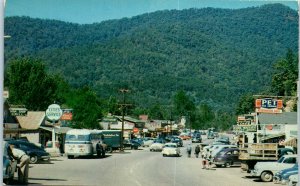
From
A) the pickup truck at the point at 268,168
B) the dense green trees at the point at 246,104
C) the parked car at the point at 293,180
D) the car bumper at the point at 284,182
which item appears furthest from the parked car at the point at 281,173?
the dense green trees at the point at 246,104

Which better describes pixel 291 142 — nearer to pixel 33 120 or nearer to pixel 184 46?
pixel 184 46

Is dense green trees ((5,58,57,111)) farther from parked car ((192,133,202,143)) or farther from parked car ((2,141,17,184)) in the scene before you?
parked car ((192,133,202,143))

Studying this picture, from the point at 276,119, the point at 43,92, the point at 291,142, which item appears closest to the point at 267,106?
the point at 291,142

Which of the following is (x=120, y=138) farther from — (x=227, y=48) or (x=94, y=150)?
(x=227, y=48)

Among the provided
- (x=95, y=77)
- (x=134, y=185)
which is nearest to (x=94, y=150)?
(x=95, y=77)

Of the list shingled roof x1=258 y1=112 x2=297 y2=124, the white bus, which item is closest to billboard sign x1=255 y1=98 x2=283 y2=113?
the white bus

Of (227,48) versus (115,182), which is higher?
(227,48)
